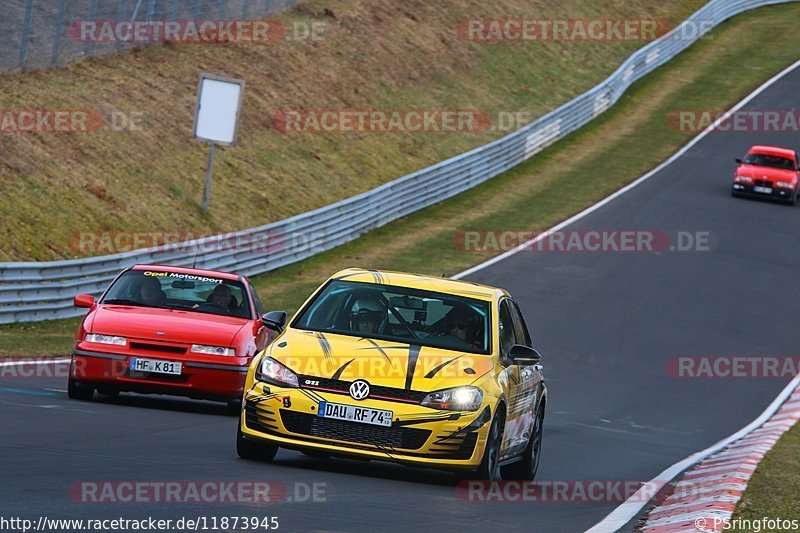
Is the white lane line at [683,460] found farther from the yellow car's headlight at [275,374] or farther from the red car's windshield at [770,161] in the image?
the red car's windshield at [770,161]

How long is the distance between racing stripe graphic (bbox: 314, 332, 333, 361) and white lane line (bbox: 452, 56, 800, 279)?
19.1 m

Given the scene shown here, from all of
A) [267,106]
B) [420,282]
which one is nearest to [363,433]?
[420,282]

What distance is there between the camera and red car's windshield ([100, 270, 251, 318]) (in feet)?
48.4

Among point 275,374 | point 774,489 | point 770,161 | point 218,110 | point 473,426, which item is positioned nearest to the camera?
point 473,426

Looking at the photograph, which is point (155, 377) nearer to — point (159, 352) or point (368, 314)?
point (159, 352)

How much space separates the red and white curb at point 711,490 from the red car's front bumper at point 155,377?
4.46 meters

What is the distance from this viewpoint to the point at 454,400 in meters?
9.92

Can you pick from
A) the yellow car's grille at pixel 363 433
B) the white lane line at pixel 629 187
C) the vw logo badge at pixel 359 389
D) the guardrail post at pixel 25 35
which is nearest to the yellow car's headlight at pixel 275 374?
the yellow car's grille at pixel 363 433

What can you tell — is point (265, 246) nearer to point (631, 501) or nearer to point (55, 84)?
point (55, 84)

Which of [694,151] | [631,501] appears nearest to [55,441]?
[631,501]

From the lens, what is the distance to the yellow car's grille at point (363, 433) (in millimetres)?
9797

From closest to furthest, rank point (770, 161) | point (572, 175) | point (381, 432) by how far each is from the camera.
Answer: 1. point (381, 432)
2. point (770, 161)
3. point (572, 175)

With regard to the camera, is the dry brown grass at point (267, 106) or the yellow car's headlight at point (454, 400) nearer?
the yellow car's headlight at point (454, 400)

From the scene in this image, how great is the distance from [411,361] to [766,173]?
33.8 meters
